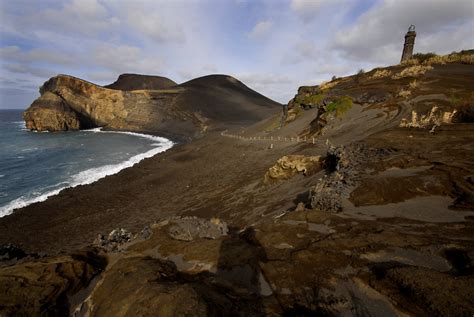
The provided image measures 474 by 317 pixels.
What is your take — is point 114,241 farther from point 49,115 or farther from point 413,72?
point 49,115

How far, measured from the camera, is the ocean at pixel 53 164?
23517 mm

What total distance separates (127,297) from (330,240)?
4440 millimetres

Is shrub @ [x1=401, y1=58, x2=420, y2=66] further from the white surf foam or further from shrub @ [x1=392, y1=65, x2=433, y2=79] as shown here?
the white surf foam

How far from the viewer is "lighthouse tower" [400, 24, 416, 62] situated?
36.7m

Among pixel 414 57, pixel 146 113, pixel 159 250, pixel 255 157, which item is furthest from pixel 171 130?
pixel 159 250

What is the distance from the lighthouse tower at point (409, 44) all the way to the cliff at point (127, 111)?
41.3 metres

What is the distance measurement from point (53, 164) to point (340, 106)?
119ft

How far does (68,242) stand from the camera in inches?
588

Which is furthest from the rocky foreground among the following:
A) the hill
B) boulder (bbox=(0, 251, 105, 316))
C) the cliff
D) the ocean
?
the hill

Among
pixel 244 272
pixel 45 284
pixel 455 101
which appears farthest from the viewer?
pixel 455 101

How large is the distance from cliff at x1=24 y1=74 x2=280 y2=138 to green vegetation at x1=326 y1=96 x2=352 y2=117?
135 feet

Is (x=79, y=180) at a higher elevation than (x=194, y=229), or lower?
lower

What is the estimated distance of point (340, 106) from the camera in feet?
89.1

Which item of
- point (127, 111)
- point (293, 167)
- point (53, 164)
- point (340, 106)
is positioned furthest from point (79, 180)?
point (127, 111)
